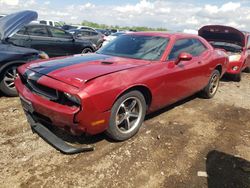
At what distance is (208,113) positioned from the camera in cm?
521

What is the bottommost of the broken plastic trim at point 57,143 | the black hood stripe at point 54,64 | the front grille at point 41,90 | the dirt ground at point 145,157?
the dirt ground at point 145,157

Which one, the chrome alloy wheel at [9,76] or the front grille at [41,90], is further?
the chrome alloy wheel at [9,76]

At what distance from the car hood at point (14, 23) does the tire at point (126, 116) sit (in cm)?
337

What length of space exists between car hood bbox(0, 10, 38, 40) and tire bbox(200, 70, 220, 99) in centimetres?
421

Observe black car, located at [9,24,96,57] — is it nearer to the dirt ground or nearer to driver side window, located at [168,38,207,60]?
the dirt ground

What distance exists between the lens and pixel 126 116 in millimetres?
3658

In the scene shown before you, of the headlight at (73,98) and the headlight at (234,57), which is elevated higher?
the headlight at (73,98)

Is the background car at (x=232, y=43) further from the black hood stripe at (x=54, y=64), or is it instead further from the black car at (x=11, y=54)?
the black car at (x=11, y=54)

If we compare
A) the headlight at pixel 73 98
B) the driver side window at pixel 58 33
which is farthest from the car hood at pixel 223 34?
the headlight at pixel 73 98

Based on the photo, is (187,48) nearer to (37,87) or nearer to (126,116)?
(126,116)

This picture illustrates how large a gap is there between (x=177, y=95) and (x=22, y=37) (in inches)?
226

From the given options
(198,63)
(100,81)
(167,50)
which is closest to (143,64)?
(167,50)

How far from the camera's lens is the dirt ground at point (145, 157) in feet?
9.57

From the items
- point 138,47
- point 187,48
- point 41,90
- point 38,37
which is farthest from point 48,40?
point 41,90
